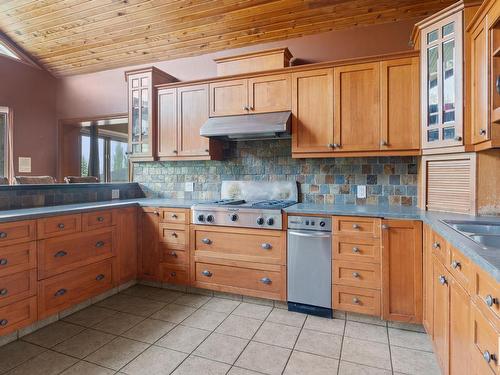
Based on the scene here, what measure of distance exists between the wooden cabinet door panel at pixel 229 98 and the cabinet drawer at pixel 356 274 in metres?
1.72

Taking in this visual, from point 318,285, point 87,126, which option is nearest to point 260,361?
point 318,285

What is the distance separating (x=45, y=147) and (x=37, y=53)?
1.40 metres

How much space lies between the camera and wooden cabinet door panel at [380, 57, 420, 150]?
2.43m

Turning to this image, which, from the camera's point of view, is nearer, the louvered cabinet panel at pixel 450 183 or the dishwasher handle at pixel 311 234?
the louvered cabinet panel at pixel 450 183

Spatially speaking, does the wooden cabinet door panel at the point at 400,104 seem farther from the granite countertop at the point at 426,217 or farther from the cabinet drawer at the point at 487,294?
the cabinet drawer at the point at 487,294

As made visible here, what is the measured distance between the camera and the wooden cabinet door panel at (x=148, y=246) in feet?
9.89

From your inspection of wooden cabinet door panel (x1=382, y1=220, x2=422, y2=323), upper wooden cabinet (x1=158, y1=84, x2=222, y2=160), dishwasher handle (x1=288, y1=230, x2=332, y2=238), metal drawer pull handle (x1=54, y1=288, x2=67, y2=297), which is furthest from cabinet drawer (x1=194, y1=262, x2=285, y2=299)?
upper wooden cabinet (x1=158, y1=84, x2=222, y2=160)

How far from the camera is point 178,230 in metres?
2.91

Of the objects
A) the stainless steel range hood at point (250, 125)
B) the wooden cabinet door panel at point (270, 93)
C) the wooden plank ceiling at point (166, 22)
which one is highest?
the wooden plank ceiling at point (166, 22)

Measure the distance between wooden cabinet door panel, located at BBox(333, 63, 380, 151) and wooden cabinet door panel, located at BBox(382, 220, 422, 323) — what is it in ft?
2.50

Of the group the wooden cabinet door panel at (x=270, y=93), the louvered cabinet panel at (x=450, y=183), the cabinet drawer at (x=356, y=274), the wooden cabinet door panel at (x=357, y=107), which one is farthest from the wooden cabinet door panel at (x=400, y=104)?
the cabinet drawer at (x=356, y=274)

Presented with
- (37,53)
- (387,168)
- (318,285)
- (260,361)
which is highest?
(37,53)

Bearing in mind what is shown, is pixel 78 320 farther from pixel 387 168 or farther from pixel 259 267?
pixel 387 168

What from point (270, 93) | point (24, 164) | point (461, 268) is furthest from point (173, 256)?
point (24, 164)
